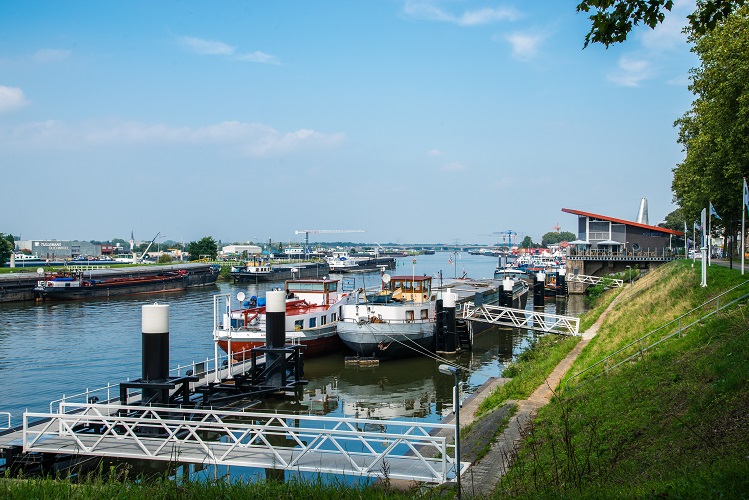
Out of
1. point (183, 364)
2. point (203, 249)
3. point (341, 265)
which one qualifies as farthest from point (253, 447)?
point (203, 249)

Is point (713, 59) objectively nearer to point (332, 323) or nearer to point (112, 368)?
point (332, 323)

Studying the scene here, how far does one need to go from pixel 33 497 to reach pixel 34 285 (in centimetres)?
7713

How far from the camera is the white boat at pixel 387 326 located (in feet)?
123

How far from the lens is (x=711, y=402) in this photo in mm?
14055

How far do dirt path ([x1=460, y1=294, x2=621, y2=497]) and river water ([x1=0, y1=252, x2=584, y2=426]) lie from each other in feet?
15.6

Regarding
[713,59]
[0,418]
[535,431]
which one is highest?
[713,59]

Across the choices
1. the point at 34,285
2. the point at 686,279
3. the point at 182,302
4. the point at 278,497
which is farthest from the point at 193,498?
the point at 34,285

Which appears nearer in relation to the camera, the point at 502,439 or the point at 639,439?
the point at 639,439

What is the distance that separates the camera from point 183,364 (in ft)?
122

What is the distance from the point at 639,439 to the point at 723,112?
2535 centimetres

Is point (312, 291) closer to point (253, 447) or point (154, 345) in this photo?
point (154, 345)

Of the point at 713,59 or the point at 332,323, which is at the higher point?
the point at 713,59

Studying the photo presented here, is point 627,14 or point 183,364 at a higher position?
point 627,14

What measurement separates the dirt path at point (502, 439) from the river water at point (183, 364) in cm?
476
